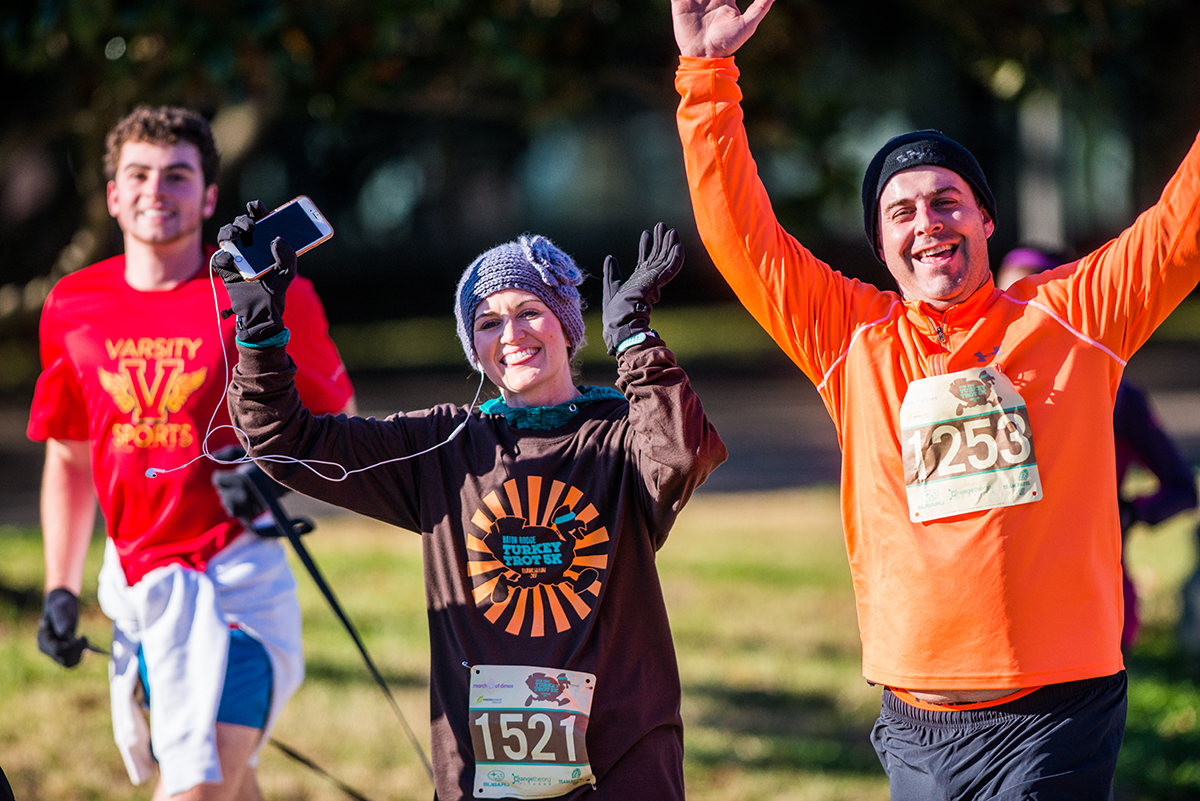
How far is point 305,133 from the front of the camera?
68.8ft

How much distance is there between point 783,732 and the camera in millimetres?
5695

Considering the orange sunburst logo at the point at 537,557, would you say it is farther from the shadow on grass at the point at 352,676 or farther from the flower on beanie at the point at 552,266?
the shadow on grass at the point at 352,676

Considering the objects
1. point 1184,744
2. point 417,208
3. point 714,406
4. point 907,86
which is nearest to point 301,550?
point 1184,744

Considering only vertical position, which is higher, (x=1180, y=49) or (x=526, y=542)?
(x=1180, y=49)

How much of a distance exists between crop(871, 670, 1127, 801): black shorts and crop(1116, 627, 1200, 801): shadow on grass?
2595 millimetres

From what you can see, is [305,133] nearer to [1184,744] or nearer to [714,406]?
[714,406]

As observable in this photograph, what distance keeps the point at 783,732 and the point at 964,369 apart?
3.28m

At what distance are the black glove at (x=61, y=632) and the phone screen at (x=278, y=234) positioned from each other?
154cm

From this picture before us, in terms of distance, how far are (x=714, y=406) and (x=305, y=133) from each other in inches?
351

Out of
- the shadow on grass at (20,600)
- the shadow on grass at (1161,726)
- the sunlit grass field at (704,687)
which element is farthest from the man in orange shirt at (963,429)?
the shadow on grass at (20,600)

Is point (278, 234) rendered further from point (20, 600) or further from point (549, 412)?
point (20, 600)

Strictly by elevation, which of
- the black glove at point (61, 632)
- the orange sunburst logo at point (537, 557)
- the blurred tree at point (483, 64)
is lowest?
the black glove at point (61, 632)

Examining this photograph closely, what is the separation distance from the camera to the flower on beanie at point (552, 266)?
299 centimetres


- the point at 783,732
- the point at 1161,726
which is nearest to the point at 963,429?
the point at 783,732
